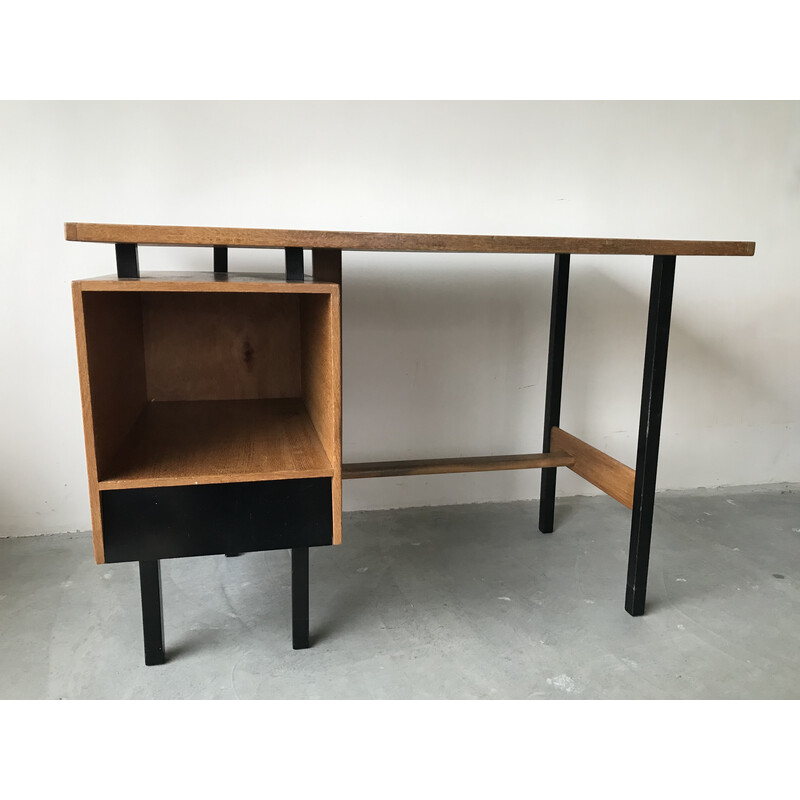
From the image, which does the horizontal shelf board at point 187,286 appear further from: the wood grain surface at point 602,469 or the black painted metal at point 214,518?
the wood grain surface at point 602,469

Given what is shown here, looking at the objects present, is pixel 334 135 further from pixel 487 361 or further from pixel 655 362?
pixel 655 362

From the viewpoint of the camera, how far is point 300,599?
1.61 meters

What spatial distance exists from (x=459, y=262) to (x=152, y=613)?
163 centimetres

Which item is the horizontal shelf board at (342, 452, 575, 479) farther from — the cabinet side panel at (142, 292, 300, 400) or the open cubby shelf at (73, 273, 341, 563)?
the cabinet side panel at (142, 292, 300, 400)

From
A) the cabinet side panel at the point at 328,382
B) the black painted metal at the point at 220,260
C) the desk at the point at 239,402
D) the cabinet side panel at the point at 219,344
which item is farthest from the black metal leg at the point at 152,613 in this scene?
the black painted metal at the point at 220,260

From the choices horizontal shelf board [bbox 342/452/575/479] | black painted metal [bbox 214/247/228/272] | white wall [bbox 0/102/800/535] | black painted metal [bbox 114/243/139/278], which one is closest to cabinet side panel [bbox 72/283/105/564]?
black painted metal [bbox 114/243/139/278]

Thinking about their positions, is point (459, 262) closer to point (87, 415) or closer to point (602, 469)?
point (602, 469)

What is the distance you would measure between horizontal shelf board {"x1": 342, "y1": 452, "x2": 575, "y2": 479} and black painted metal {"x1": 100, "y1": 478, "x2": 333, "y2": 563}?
1.58ft

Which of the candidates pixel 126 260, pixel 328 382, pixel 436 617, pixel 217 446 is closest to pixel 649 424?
pixel 436 617

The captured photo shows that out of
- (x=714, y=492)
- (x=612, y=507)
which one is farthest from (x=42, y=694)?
(x=714, y=492)

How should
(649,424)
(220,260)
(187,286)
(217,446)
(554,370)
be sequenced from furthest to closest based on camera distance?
(554,370), (220,260), (649,424), (217,446), (187,286)

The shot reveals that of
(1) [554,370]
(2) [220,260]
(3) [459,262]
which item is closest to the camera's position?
(2) [220,260]

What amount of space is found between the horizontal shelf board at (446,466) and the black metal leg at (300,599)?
0.33 metres

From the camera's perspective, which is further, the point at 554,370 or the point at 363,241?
the point at 554,370
